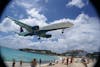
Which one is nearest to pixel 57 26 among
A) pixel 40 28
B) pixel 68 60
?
pixel 40 28

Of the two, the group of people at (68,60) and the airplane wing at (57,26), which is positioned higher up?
the airplane wing at (57,26)

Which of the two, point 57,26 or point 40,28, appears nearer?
point 57,26

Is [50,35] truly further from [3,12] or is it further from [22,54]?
[3,12]

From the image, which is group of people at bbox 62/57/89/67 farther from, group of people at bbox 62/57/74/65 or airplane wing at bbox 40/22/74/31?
airplane wing at bbox 40/22/74/31

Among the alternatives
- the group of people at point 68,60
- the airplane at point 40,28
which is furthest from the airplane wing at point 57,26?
the group of people at point 68,60

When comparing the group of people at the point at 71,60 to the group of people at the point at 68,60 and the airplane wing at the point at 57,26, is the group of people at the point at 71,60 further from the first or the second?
the airplane wing at the point at 57,26

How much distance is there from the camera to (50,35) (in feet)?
18.2

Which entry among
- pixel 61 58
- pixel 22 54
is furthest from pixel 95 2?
pixel 22 54

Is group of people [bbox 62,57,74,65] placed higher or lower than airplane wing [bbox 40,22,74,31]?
lower

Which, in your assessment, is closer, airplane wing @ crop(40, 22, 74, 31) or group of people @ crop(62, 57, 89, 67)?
group of people @ crop(62, 57, 89, 67)

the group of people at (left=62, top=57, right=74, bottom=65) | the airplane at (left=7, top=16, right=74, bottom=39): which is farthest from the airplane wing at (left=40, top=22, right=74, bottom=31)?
the group of people at (left=62, top=57, right=74, bottom=65)

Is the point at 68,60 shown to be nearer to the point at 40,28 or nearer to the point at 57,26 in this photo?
the point at 57,26

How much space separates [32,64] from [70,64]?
72cm

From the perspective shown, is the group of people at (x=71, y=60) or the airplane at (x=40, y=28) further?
the airplane at (x=40, y=28)
